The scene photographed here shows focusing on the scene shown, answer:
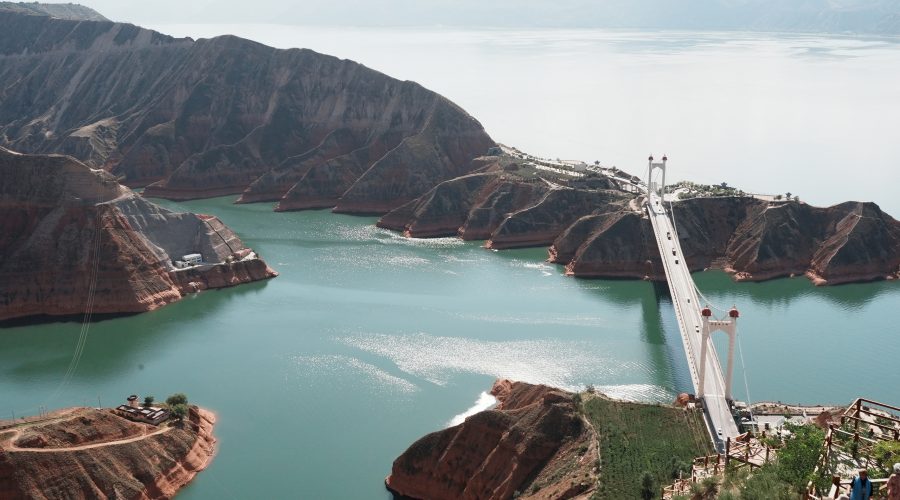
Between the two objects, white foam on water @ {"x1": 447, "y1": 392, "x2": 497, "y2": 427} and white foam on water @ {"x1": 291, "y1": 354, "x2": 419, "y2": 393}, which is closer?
white foam on water @ {"x1": 447, "y1": 392, "x2": 497, "y2": 427}

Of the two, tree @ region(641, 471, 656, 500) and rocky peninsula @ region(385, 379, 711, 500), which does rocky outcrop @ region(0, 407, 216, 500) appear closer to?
rocky peninsula @ region(385, 379, 711, 500)

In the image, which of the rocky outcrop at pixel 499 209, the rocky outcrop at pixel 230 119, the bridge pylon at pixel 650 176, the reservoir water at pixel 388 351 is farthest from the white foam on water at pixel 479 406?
the rocky outcrop at pixel 230 119

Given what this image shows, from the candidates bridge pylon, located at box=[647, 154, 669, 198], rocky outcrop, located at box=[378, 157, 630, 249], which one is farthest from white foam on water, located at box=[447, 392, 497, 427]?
bridge pylon, located at box=[647, 154, 669, 198]

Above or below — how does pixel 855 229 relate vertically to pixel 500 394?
above

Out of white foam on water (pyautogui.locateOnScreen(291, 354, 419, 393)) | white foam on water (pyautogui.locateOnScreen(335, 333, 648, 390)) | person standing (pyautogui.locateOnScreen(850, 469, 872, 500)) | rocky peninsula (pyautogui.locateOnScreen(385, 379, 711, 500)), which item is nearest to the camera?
person standing (pyautogui.locateOnScreen(850, 469, 872, 500))

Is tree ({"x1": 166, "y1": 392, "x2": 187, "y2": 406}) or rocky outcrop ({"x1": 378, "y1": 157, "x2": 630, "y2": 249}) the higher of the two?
rocky outcrop ({"x1": 378, "y1": 157, "x2": 630, "y2": 249})

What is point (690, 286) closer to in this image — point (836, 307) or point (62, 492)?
point (836, 307)

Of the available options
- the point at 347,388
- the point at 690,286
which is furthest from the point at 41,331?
the point at 690,286
